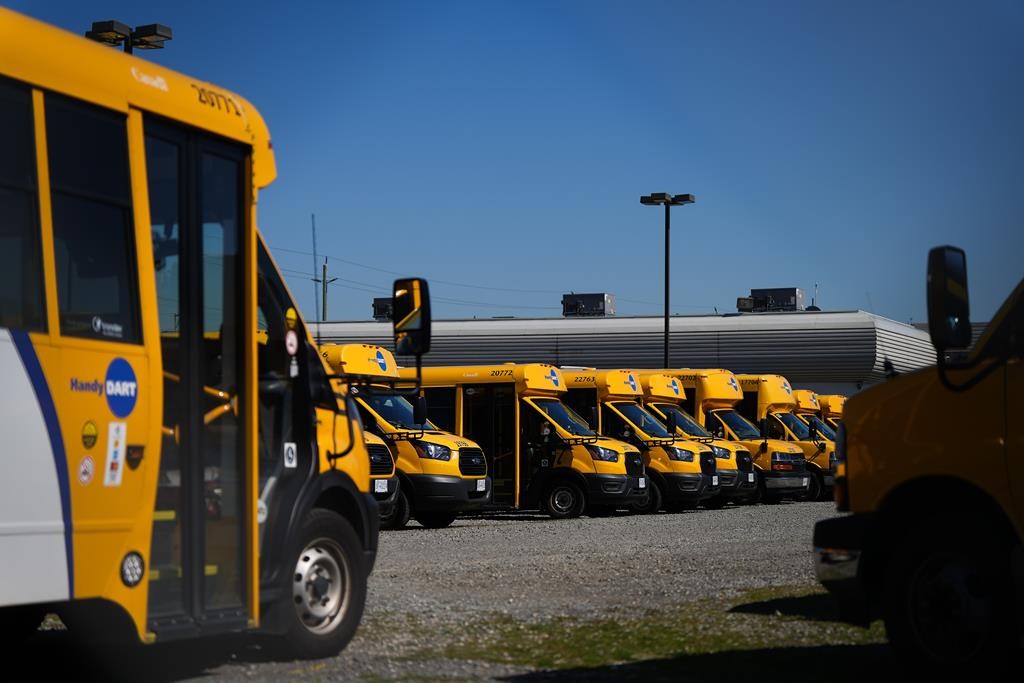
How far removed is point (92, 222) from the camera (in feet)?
22.9

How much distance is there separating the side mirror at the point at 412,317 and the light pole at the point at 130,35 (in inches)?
442

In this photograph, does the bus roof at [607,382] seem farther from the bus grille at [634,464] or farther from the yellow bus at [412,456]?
the yellow bus at [412,456]

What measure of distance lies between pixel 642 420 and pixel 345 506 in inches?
716

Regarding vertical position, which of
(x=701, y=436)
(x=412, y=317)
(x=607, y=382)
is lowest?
(x=701, y=436)

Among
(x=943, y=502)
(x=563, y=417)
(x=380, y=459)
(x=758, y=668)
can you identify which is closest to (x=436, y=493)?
(x=380, y=459)

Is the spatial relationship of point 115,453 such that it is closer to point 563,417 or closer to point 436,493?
point 436,493

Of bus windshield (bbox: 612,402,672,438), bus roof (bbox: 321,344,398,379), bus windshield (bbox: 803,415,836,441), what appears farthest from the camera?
bus windshield (bbox: 803,415,836,441)

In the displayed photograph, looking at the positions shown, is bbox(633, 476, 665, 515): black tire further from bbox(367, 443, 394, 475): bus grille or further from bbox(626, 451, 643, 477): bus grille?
bbox(367, 443, 394, 475): bus grille

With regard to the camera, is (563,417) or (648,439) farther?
(648,439)

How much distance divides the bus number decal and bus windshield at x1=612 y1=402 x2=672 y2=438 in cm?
1910

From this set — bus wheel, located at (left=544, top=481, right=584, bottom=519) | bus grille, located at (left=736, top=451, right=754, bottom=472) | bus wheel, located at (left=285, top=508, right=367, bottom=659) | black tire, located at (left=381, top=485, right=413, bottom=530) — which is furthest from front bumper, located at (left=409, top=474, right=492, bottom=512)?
bus wheel, located at (left=285, top=508, right=367, bottom=659)

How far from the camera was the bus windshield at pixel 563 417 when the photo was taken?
25.1 metres

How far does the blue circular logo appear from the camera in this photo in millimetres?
6828

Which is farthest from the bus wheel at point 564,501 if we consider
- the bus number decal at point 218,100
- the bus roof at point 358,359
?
the bus number decal at point 218,100
